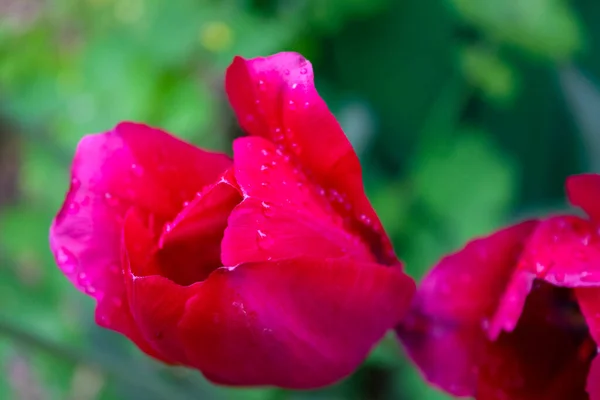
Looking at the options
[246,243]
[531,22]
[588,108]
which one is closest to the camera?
[246,243]

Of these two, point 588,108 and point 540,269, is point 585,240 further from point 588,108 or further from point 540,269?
point 588,108

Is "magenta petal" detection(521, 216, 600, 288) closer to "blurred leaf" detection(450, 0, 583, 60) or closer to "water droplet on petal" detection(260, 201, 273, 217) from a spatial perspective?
"water droplet on petal" detection(260, 201, 273, 217)

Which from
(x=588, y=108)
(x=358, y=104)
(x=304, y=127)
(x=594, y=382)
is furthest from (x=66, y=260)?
(x=358, y=104)

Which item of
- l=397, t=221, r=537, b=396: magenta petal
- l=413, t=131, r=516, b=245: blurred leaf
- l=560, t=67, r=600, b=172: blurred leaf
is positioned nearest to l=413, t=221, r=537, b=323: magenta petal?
l=397, t=221, r=537, b=396: magenta petal

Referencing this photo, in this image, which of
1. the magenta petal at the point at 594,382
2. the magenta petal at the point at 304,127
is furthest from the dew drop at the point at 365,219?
the magenta petal at the point at 594,382

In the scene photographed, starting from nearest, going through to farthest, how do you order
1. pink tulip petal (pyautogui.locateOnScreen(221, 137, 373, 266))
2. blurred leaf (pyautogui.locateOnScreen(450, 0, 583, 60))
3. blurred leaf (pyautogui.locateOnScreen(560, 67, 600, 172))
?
pink tulip petal (pyautogui.locateOnScreen(221, 137, 373, 266)) → blurred leaf (pyautogui.locateOnScreen(560, 67, 600, 172)) → blurred leaf (pyautogui.locateOnScreen(450, 0, 583, 60))

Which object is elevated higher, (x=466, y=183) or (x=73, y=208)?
(x=73, y=208)

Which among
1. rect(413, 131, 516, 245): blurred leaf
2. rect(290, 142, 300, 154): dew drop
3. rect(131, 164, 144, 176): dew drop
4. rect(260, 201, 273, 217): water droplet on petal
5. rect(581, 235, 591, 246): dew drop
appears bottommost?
rect(413, 131, 516, 245): blurred leaf
